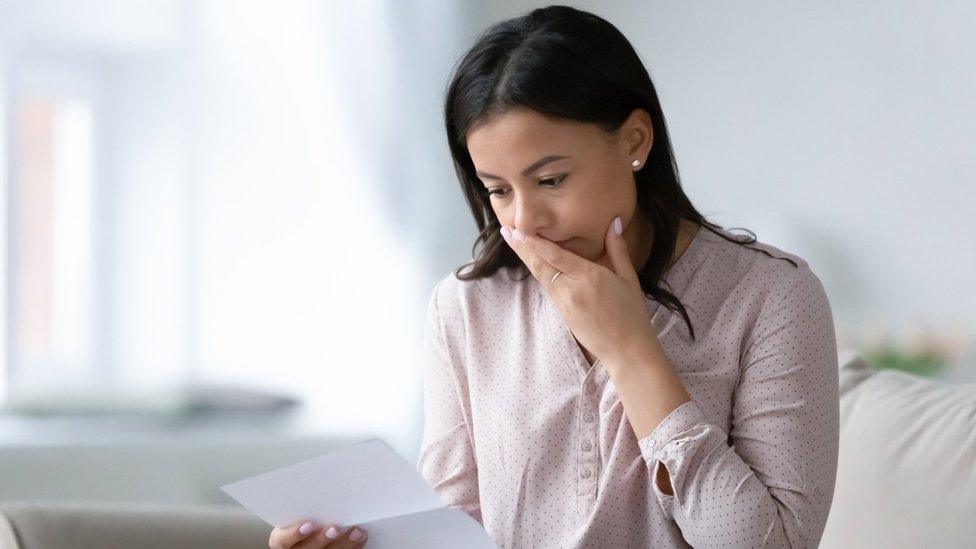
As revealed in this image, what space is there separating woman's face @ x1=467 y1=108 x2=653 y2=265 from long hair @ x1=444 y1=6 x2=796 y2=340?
0.02m

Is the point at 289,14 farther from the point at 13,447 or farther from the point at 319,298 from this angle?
the point at 13,447

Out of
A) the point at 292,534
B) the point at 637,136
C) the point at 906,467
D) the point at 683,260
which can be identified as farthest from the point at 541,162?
the point at 906,467

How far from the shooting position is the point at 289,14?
2.72 m

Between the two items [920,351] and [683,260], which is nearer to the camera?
[683,260]

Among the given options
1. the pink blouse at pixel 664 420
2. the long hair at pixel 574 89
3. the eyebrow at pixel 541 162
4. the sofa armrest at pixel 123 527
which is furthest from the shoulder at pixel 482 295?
the sofa armrest at pixel 123 527

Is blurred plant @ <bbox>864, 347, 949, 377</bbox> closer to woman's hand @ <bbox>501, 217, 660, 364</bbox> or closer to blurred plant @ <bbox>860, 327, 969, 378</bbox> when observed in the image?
blurred plant @ <bbox>860, 327, 969, 378</bbox>

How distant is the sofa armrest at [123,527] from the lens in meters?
1.46

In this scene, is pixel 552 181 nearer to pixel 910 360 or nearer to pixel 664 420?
pixel 664 420

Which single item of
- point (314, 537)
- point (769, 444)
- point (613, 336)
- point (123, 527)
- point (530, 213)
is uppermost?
point (530, 213)

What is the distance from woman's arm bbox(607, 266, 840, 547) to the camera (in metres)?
1.23

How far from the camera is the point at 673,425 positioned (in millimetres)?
1229

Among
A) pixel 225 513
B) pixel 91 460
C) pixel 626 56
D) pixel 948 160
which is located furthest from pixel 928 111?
pixel 91 460

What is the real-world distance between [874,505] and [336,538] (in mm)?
728

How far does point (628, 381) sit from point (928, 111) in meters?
1.57
